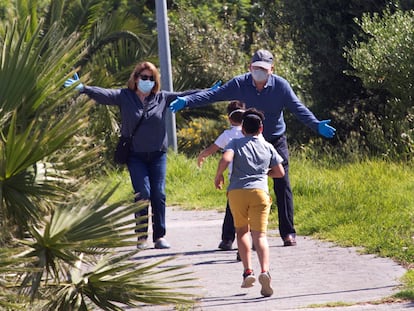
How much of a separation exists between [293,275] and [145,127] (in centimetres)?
209

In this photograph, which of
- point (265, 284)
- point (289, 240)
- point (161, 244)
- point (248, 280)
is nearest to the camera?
point (265, 284)

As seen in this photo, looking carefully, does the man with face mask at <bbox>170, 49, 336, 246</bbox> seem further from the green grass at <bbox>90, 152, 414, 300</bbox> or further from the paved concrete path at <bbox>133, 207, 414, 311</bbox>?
the green grass at <bbox>90, 152, 414, 300</bbox>

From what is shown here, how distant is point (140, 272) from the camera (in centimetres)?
646

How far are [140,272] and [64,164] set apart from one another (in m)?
0.75

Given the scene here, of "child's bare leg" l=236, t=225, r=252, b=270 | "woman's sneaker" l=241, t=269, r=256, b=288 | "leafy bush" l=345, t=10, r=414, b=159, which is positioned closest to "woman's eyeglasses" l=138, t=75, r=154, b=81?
"child's bare leg" l=236, t=225, r=252, b=270

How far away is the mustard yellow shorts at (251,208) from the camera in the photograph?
8.48 metres

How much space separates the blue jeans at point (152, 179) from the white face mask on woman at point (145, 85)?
1.86ft

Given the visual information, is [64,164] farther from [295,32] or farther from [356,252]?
[295,32]

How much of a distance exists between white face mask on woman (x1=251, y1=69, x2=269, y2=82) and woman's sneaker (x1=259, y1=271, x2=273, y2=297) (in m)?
2.29

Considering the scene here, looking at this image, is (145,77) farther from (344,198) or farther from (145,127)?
(344,198)

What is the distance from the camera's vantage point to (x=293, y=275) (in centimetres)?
895

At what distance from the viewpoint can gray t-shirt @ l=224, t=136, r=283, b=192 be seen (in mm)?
8539

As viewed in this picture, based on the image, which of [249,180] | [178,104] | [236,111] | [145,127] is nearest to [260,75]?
[236,111]

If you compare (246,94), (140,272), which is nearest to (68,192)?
(140,272)
